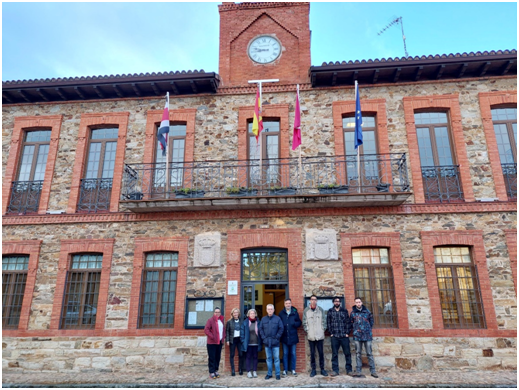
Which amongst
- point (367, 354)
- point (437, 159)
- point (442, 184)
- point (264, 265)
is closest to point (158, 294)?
point (264, 265)

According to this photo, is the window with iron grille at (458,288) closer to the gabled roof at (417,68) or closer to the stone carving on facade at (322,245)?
the stone carving on facade at (322,245)

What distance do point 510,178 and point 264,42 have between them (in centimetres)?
857

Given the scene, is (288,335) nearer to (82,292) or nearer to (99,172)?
(82,292)

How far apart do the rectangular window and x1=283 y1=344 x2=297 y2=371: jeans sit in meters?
5.54

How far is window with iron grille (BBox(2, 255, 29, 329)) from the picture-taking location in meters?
10.4

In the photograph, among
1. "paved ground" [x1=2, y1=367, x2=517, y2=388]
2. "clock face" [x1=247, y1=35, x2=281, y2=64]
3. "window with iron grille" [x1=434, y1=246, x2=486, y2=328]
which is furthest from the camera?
"clock face" [x1=247, y1=35, x2=281, y2=64]

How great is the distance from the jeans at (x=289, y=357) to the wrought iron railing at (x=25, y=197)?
845 cm

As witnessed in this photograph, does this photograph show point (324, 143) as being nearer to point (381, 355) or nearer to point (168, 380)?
point (381, 355)

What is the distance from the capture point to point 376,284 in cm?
975

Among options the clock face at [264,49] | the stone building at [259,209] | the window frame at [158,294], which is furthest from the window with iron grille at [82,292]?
the clock face at [264,49]

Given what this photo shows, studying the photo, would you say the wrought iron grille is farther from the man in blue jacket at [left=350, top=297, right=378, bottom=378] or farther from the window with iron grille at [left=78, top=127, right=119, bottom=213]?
the window with iron grille at [left=78, top=127, right=119, bottom=213]

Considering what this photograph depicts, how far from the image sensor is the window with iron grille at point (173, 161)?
10874mm

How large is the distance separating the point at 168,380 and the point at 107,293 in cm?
314

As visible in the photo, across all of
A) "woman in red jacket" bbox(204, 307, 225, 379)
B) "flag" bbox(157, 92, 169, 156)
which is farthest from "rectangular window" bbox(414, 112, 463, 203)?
"flag" bbox(157, 92, 169, 156)
